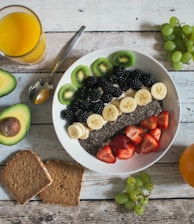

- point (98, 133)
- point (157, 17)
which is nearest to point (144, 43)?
point (157, 17)

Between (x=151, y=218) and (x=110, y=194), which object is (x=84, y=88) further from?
(x=151, y=218)

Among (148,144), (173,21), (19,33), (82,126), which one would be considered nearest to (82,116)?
(82,126)

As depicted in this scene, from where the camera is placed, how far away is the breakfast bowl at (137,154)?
51.9 inches

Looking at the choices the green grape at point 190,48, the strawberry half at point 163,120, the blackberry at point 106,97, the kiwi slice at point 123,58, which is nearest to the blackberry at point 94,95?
the blackberry at point 106,97

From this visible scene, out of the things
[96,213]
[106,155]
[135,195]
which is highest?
[106,155]

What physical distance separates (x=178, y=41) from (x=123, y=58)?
0.20 metres

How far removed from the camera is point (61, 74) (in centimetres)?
140

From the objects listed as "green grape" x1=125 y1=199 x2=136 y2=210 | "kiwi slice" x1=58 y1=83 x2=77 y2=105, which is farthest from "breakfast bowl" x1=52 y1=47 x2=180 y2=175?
"green grape" x1=125 y1=199 x2=136 y2=210

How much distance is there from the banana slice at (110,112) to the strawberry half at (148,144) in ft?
0.41

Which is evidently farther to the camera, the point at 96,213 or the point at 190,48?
the point at 96,213

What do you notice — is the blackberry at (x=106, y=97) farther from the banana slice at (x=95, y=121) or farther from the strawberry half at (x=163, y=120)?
the strawberry half at (x=163, y=120)

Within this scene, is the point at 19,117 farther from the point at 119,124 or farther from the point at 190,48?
the point at 190,48

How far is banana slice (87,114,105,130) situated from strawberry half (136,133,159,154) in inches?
6.2

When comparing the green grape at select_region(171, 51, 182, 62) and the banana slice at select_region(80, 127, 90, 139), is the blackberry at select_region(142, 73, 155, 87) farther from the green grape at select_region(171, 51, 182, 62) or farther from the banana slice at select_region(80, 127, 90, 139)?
the banana slice at select_region(80, 127, 90, 139)
